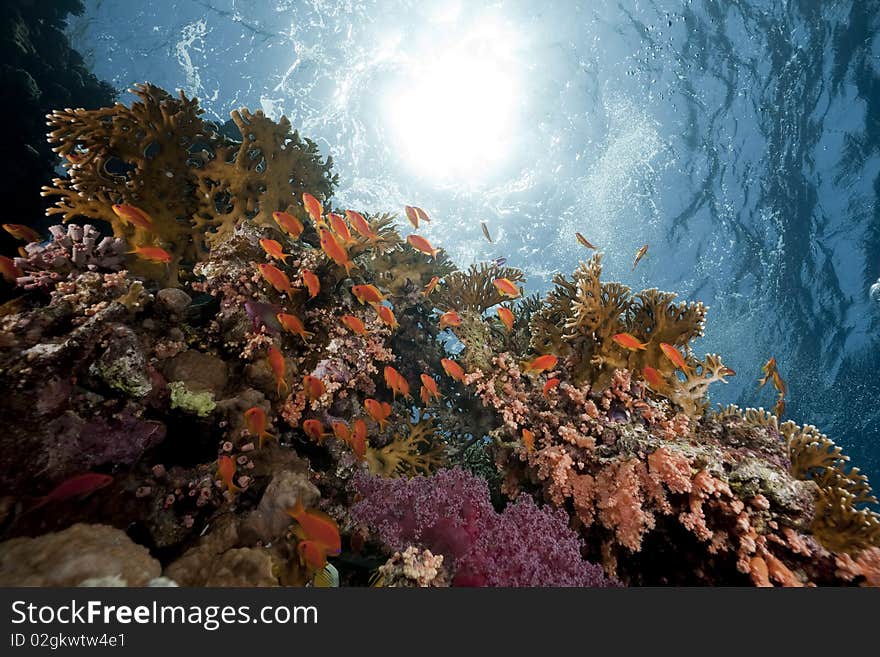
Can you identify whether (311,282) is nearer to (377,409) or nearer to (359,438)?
(377,409)

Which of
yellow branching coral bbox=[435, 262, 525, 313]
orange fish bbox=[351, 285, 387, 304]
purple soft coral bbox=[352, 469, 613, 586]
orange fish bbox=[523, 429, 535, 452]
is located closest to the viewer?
purple soft coral bbox=[352, 469, 613, 586]

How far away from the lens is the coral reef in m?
2.80

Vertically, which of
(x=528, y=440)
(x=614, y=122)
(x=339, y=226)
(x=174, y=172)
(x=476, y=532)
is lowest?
(x=476, y=532)

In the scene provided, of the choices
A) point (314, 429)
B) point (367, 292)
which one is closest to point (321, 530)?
point (314, 429)

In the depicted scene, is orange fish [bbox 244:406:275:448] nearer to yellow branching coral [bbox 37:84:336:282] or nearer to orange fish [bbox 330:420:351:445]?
orange fish [bbox 330:420:351:445]

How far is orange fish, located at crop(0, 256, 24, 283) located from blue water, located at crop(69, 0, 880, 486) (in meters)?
18.8

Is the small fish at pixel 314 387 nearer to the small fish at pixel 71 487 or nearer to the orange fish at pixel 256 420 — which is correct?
the orange fish at pixel 256 420

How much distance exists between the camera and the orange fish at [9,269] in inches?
137

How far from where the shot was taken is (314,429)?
4043 mm

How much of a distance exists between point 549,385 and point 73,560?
3.99 meters

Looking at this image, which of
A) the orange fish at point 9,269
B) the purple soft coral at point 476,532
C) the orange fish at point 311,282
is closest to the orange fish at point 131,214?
the orange fish at point 9,269

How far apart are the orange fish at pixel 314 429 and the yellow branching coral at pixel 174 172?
8.90ft

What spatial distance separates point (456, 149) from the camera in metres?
21.2

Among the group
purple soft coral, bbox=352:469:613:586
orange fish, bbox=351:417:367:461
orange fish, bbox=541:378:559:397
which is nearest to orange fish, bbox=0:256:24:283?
orange fish, bbox=351:417:367:461
